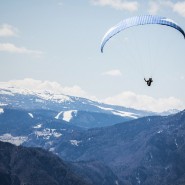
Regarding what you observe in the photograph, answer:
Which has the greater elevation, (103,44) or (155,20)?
(155,20)

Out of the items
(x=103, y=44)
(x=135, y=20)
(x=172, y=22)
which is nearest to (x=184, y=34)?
(x=172, y=22)

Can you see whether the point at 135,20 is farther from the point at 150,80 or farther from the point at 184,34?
the point at 150,80

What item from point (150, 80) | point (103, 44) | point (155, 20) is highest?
point (155, 20)

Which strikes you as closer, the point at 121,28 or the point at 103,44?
the point at 121,28

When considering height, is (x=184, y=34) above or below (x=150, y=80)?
above

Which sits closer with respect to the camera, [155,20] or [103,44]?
[155,20]

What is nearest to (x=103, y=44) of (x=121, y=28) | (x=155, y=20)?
(x=121, y=28)

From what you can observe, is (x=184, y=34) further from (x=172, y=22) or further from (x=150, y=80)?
(x=150, y=80)
